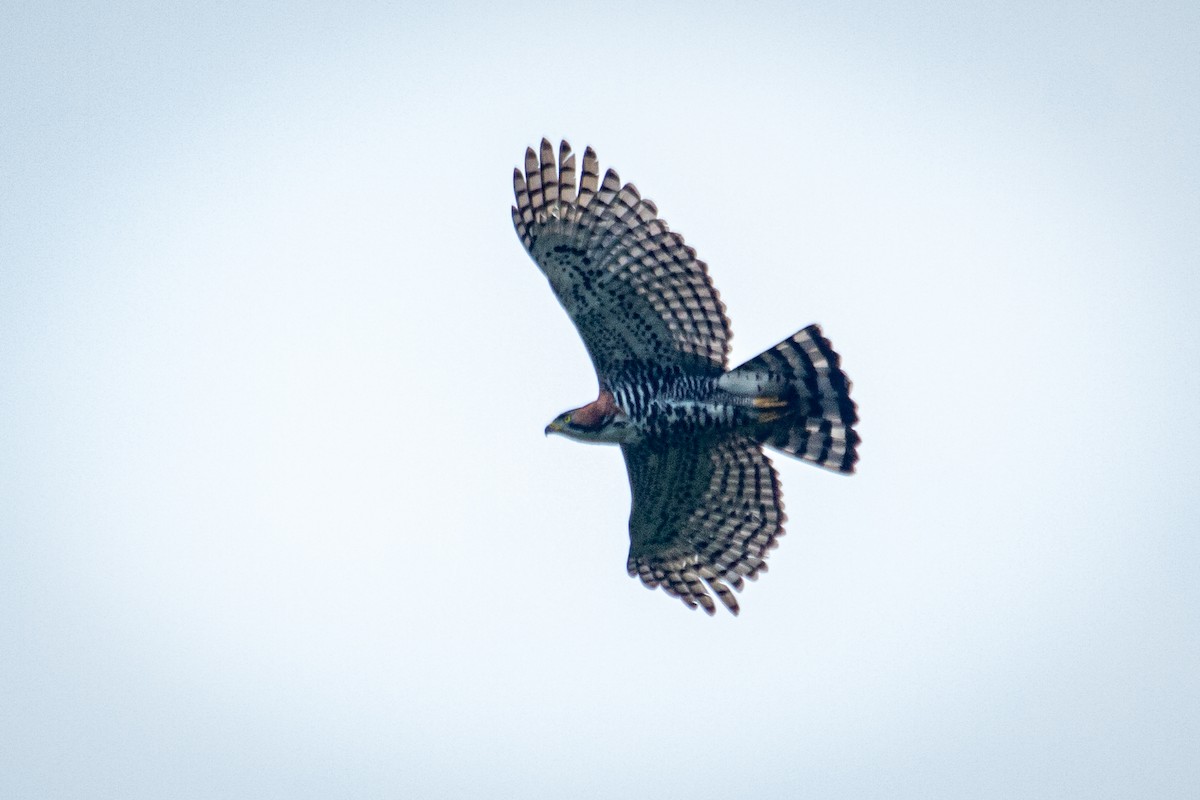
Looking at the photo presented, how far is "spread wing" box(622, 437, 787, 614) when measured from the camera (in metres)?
11.5

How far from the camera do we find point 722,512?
11680mm

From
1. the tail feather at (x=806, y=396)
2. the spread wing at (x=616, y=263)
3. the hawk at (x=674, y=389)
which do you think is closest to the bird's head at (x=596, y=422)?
the hawk at (x=674, y=389)

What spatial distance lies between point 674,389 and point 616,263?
105cm

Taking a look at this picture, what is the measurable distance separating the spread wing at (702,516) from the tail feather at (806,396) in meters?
0.40

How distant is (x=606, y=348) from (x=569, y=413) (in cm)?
54

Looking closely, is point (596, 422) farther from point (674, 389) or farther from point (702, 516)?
point (702, 516)

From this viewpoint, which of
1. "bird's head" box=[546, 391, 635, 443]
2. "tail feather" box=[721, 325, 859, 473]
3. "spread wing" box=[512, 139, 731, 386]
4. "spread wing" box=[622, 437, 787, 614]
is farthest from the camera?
"spread wing" box=[622, 437, 787, 614]

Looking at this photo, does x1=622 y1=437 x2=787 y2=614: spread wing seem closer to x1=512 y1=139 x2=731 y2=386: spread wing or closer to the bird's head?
the bird's head

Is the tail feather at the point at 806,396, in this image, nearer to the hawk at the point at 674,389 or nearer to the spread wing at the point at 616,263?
the hawk at the point at 674,389

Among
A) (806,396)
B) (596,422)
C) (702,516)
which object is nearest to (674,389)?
(596,422)

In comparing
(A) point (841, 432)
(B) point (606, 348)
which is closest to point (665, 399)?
(B) point (606, 348)

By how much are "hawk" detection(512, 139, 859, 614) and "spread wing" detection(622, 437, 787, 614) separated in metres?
0.01

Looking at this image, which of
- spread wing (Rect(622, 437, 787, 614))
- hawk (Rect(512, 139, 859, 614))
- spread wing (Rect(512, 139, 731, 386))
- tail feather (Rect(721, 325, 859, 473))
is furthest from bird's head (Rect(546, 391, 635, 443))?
tail feather (Rect(721, 325, 859, 473))

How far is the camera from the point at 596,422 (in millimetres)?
11031
